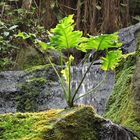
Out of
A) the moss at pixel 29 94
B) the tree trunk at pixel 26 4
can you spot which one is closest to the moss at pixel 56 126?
the moss at pixel 29 94

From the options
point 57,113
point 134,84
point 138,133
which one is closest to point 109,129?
point 57,113

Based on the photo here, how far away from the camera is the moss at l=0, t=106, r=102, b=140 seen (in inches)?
84.1

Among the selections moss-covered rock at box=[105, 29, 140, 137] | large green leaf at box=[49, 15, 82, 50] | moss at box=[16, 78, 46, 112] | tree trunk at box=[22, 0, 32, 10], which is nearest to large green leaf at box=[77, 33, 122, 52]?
large green leaf at box=[49, 15, 82, 50]

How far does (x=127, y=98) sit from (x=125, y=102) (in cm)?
7

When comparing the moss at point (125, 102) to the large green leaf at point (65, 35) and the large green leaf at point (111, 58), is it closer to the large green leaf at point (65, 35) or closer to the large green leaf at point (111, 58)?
the large green leaf at point (111, 58)

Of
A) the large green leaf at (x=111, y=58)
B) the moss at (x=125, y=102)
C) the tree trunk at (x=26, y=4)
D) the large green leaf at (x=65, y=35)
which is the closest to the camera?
the large green leaf at (x=65, y=35)

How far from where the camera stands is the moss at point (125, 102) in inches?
114

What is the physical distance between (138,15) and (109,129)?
7.35 metres

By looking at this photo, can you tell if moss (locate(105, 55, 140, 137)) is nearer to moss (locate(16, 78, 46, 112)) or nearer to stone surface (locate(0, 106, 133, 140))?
stone surface (locate(0, 106, 133, 140))

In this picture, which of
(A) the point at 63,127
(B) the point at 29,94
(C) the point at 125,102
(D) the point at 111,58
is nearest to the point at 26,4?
(B) the point at 29,94

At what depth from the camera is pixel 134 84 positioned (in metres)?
3.05

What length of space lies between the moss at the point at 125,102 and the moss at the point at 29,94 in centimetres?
211

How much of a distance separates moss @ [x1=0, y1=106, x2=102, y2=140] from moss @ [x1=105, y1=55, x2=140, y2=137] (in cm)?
52

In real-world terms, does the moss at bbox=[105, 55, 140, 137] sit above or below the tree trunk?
below
